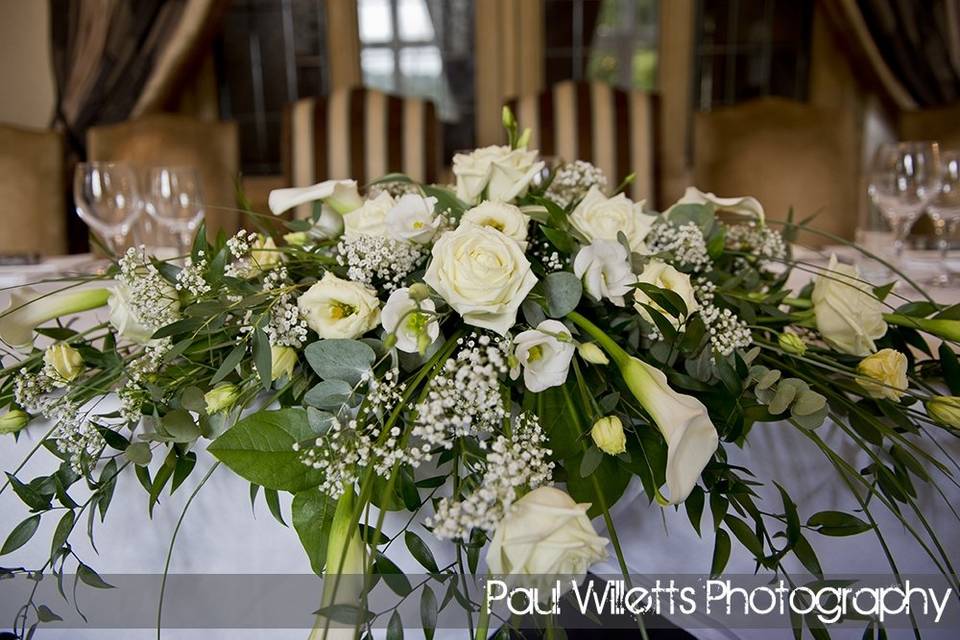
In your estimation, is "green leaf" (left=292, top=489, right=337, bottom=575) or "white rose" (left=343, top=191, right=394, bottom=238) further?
"white rose" (left=343, top=191, right=394, bottom=238)

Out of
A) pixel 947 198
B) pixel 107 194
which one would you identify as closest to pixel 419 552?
pixel 107 194

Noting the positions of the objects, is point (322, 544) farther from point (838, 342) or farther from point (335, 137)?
point (335, 137)

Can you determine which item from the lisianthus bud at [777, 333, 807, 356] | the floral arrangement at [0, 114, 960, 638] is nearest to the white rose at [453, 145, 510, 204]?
the floral arrangement at [0, 114, 960, 638]

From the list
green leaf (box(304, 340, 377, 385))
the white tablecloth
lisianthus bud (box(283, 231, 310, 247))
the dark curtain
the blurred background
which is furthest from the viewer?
the dark curtain

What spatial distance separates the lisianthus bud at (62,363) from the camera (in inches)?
22.3

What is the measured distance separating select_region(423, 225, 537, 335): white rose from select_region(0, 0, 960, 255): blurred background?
72.0 inches

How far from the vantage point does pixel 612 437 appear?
1.48ft

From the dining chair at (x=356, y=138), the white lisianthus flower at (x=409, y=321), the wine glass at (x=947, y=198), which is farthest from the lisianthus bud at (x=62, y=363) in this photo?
the dining chair at (x=356, y=138)

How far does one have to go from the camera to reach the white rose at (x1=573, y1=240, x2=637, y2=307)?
1.70ft

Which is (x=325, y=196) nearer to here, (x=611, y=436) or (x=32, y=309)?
(x=32, y=309)

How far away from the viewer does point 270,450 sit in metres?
0.50

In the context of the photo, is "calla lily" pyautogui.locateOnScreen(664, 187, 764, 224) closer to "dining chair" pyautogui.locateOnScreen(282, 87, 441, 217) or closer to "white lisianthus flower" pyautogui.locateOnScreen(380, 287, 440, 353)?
"white lisianthus flower" pyautogui.locateOnScreen(380, 287, 440, 353)

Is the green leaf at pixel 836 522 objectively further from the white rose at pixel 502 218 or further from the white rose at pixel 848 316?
the white rose at pixel 502 218

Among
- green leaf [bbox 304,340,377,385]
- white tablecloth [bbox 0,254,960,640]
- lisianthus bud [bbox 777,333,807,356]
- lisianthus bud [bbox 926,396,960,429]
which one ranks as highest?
green leaf [bbox 304,340,377,385]
